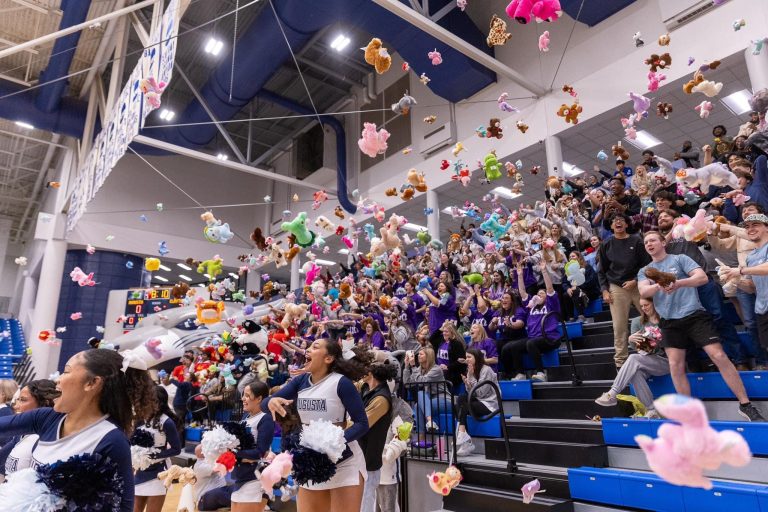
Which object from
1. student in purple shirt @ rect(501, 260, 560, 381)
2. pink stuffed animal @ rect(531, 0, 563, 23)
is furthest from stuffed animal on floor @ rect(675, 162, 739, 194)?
pink stuffed animal @ rect(531, 0, 563, 23)

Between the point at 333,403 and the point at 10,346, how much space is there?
827 inches

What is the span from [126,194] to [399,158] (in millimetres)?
10607

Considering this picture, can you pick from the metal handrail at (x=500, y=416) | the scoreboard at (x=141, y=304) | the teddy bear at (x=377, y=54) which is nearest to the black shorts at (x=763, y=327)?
the metal handrail at (x=500, y=416)

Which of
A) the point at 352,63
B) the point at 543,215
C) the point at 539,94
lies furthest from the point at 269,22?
the point at 543,215

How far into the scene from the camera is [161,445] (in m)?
3.74

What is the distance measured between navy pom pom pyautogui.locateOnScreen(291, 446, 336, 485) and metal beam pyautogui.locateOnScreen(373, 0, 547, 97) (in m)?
7.90

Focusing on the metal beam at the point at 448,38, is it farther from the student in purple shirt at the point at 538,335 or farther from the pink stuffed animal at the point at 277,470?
the pink stuffed animal at the point at 277,470

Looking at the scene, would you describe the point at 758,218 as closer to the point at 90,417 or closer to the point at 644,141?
the point at 90,417

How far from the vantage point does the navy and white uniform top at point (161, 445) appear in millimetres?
3641

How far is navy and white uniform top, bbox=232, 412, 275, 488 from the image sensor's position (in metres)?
3.27

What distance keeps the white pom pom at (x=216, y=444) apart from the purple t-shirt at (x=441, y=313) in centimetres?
420

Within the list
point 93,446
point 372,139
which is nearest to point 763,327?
point 93,446

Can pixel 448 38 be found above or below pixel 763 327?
above

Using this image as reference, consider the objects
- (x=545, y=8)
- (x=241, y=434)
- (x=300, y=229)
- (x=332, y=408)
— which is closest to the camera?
(x=332, y=408)
